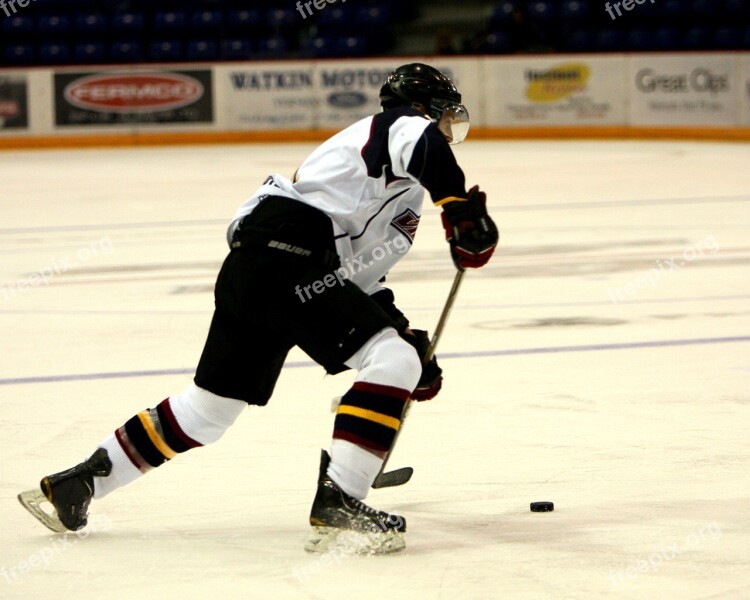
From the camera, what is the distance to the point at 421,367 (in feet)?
11.1

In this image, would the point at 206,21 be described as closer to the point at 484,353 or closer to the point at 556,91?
the point at 556,91

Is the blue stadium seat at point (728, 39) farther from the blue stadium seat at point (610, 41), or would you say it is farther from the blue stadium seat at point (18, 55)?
the blue stadium seat at point (18, 55)

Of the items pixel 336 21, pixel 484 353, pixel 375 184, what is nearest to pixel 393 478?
pixel 375 184

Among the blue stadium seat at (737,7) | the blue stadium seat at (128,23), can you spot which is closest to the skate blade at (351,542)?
the blue stadium seat at (737,7)

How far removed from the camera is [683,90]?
1750cm

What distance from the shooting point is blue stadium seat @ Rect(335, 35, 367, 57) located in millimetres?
19672

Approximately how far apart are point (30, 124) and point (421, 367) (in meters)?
17.3

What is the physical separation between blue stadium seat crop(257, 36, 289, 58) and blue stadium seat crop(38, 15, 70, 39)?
3223mm

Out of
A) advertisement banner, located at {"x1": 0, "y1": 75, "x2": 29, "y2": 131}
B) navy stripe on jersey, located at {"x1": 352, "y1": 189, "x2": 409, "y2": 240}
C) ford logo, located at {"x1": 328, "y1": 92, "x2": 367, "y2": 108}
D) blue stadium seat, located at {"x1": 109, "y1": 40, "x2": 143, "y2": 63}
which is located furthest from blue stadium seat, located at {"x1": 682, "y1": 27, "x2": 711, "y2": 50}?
navy stripe on jersey, located at {"x1": 352, "y1": 189, "x2": 409, "y2": 240}

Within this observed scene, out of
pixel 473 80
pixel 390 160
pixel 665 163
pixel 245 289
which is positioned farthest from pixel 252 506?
pixel 473 80

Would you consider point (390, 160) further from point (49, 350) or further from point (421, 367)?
point (49, 350)

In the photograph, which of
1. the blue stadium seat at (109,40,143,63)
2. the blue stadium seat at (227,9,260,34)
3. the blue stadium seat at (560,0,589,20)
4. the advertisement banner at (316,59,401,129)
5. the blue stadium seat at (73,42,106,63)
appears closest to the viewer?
the advertisement banner at (316,59,401,129)

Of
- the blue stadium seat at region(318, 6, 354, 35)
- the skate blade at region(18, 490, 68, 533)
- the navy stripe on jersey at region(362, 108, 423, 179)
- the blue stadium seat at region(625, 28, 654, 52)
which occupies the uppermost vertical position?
the blue stadium seat at region(318, 6, 354, 35)

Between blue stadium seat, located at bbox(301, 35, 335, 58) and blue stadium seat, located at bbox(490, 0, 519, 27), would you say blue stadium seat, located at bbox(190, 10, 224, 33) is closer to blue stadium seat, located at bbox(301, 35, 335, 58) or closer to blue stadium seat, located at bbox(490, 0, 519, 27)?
blue stadium seat, located at bbox(301, 35, 335, 58)
